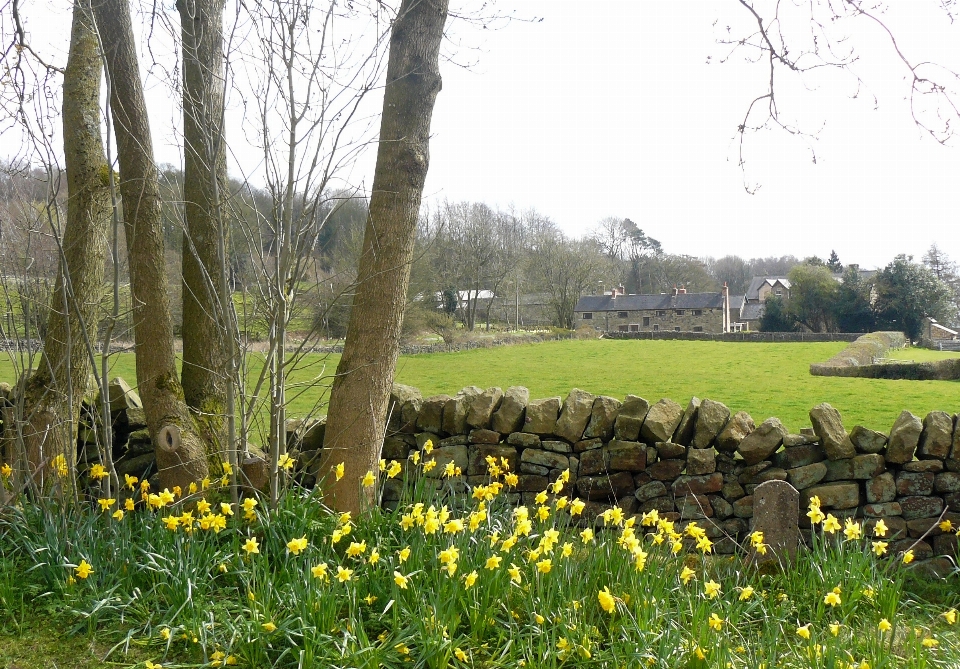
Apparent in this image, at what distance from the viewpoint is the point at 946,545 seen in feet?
19.0

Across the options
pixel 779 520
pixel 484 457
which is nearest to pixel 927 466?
pixel 779 520

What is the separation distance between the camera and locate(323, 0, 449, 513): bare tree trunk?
4145 mm

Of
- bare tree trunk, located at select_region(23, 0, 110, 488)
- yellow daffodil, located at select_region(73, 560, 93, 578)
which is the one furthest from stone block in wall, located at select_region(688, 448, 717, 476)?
bare tree trunk, located at select_region(23, 0, 110, 488)

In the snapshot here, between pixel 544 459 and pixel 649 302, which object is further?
pixel 649 302

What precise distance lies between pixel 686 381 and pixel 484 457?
12.7 metres

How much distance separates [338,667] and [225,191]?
2.73 m

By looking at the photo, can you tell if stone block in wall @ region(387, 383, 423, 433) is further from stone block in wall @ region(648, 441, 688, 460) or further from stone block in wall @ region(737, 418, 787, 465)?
stone block in wall @ region(737, 418, 787, 465)

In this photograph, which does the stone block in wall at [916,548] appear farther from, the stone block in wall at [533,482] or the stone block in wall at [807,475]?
the stone block in wall at [533,482]

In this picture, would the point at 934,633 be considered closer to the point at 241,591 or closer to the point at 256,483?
the point at 241,591

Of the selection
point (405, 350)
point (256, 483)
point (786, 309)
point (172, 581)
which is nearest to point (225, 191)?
point (256, 483)

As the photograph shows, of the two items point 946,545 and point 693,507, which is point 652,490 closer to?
point 693,507

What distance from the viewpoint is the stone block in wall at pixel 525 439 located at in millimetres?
6379

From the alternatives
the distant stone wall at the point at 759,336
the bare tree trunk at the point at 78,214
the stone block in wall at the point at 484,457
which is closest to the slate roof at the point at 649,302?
the distant stone wall at the point at 759,336

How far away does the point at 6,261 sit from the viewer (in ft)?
15.2
